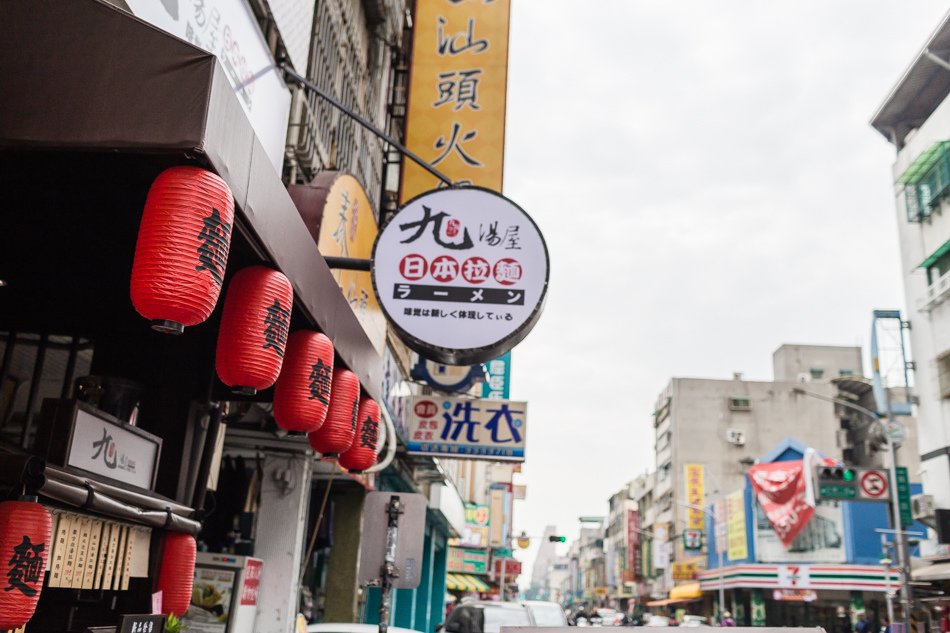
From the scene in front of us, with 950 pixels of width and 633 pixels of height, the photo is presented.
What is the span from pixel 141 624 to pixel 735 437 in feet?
241

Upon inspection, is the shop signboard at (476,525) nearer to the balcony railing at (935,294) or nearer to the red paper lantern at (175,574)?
the balcony railing at (935,294)

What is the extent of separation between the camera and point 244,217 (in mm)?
5145

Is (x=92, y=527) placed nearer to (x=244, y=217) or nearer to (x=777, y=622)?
(x=244, y=217)

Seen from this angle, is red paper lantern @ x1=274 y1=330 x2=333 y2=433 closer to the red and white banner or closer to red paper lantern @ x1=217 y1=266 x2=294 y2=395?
red paper lantern @ x1=217 y1=266 x2=294 y2=395

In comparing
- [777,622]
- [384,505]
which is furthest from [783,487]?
[384,505]

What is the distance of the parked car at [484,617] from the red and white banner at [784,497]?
30.7 meters

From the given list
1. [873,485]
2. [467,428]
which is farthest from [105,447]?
[873,485]

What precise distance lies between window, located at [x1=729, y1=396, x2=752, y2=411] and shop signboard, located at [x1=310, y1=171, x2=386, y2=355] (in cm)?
6592

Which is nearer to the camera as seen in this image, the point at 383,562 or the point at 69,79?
the point at 69,79

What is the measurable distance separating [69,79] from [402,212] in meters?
5.20

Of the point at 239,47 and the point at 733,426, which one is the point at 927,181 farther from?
the point at 733,426

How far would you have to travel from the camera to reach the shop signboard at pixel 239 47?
6597 millimetres

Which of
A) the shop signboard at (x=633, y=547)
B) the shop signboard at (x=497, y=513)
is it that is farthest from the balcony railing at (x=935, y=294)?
the shop signboard at (x=633, y=547)

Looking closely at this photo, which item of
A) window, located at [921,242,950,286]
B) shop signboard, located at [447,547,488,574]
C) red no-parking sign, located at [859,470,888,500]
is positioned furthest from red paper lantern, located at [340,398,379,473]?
shop signboard, located at [447,547,488,574]
